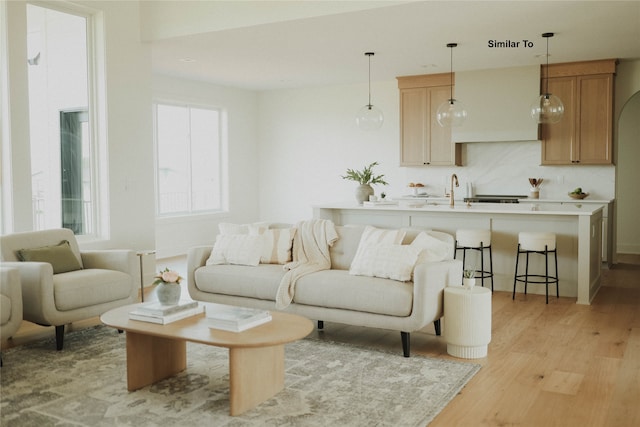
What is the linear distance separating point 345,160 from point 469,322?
6.26 meters

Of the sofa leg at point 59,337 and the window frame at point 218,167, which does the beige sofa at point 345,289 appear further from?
the window frame at point 218,167

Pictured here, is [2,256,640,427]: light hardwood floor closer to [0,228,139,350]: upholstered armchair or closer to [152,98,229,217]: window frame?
[0,228,139,350]: upholstered armchair

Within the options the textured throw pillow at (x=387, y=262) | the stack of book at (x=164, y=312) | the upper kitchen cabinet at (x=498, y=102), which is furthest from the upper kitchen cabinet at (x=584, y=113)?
the stack of book at (x=164, y=312)

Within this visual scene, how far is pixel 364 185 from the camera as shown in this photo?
7199 millimetres

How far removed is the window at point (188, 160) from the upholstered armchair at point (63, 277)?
13.9 ft

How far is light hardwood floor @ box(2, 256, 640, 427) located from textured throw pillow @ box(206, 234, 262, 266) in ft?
2.76

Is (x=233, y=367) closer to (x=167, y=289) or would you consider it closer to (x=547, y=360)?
(x=167, y=289)

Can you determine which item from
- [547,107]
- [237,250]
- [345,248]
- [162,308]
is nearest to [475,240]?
[547,107]

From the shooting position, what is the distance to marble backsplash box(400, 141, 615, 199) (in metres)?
8.25

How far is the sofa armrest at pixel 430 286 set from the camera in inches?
161

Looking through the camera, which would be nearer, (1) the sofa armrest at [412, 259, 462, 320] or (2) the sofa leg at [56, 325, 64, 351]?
(1) the sofa armrest at [412, 259, 462, 320]

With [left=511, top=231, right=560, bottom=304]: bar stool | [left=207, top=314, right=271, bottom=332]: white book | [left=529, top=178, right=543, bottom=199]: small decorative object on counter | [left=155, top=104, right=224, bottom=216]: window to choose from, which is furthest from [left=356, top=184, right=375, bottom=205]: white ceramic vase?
[left=207, top=314, right=271, bottom=332]: white book

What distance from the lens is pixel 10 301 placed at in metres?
4.09

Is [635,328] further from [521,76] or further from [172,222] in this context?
[172,222]
